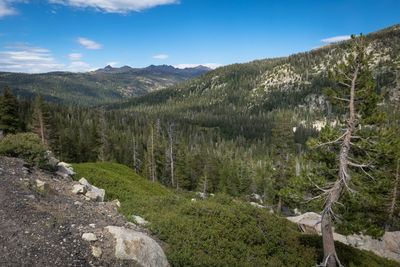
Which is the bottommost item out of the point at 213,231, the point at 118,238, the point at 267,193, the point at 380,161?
the point at 267,193

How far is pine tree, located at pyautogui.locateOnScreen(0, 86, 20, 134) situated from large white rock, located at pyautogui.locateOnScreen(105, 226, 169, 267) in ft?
127

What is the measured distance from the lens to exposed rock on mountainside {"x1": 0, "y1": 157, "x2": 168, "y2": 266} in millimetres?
6910

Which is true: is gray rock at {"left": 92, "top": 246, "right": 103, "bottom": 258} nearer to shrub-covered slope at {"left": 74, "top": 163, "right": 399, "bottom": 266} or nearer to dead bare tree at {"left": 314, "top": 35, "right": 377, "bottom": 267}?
shrub-covered slope at {"left": 74, "top": 163, "right": 399, "bottom": 266}

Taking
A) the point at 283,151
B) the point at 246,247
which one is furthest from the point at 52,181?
the point at 283,151

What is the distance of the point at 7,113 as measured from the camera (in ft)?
117

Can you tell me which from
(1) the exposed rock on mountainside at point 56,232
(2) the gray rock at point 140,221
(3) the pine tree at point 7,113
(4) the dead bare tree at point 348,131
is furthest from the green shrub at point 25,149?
(3) the pine tree at point 7,113

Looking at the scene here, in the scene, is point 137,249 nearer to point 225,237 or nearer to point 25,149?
point 225,237

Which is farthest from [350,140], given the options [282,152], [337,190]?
[282,152]

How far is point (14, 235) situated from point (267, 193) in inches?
2597

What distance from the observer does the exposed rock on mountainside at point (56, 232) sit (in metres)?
6.91

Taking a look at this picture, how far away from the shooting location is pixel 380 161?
11.3 metres

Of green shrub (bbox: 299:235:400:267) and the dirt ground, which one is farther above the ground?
the dirt ground

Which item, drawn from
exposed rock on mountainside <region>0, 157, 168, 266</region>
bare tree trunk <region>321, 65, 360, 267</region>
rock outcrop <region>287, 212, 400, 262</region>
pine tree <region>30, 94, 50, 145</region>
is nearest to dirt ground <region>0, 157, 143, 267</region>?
exposed rock on mountainside <region>0, 157, 168, 266</region>

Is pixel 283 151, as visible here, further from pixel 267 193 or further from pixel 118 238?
pixel 267 193
